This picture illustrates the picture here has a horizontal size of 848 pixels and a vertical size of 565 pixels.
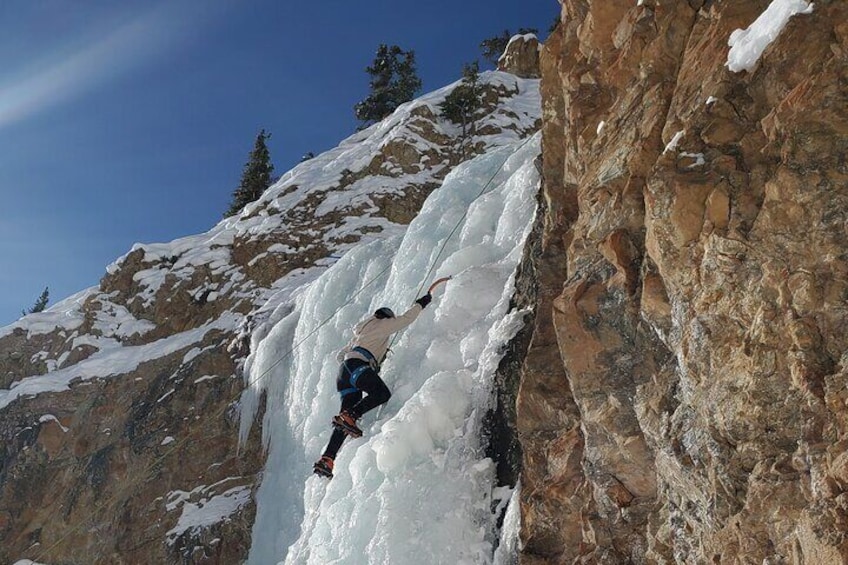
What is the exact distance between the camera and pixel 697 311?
4.22 m

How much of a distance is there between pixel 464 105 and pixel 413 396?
15197 mm

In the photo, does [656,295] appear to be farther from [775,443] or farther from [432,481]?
[432,481]

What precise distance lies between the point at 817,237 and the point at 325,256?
14.2 metres

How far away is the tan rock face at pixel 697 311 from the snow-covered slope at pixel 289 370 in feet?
3.83

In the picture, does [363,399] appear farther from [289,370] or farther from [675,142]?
[289,370]

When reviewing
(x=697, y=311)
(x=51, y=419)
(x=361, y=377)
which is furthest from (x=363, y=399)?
(x=51, y=419)

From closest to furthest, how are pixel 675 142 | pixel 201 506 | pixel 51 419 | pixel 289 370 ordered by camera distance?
pixel 675 142 → pixel 289 370 → pixel 201 506 → pixel 51 419

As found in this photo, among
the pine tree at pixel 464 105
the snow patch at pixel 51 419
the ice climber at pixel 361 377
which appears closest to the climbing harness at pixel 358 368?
the ice climber at pixel 361 377

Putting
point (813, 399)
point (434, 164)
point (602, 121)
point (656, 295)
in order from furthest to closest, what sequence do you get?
point (434, 164)
point (602, 121)
point (656, 295)
point (813, 399)

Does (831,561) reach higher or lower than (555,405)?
lower

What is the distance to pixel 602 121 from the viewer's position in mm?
5801

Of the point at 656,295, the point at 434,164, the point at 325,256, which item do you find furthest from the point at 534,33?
the point at 656,295

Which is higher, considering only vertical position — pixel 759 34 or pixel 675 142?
pixel 759 34

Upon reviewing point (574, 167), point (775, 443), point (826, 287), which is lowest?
point (775, 443)
